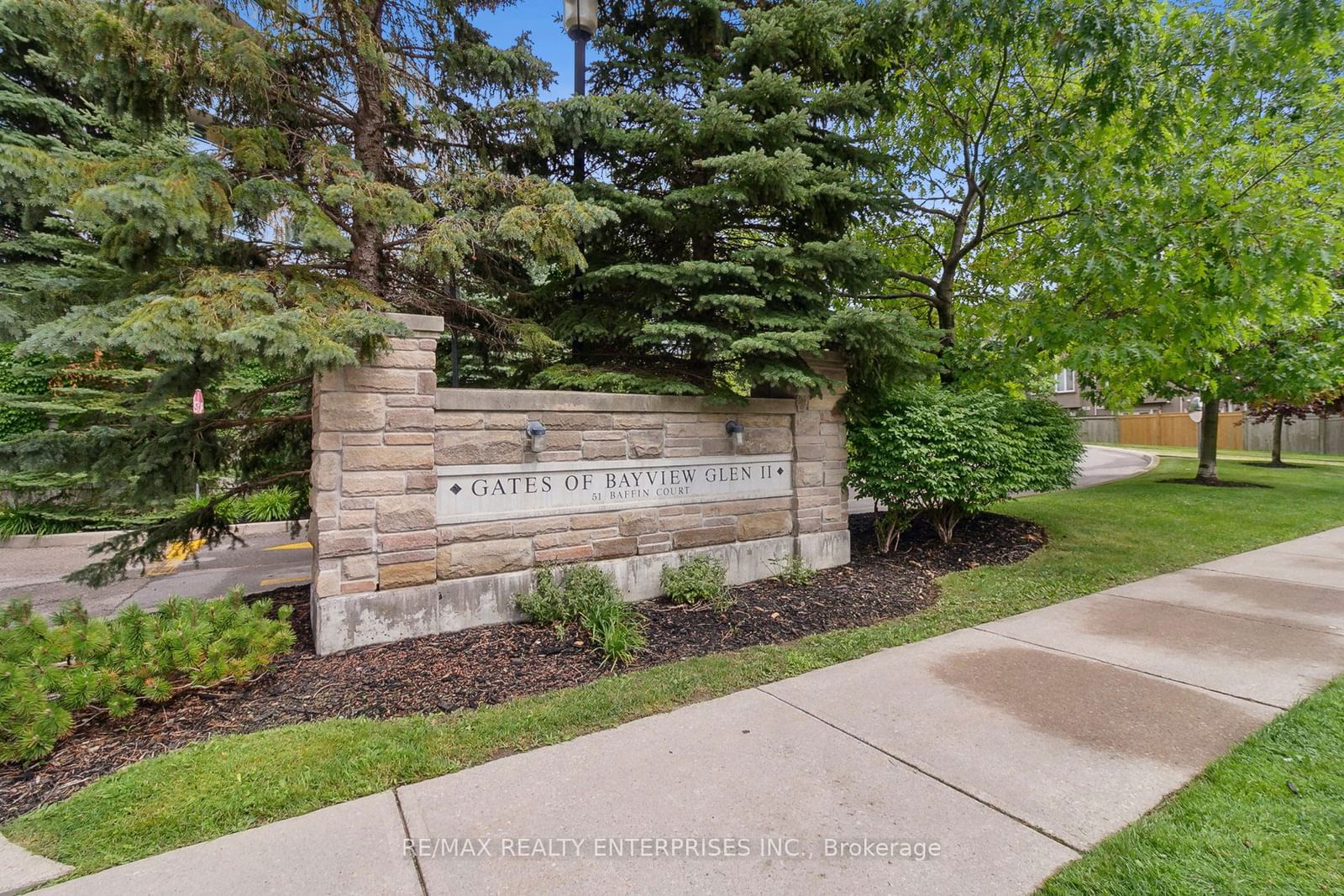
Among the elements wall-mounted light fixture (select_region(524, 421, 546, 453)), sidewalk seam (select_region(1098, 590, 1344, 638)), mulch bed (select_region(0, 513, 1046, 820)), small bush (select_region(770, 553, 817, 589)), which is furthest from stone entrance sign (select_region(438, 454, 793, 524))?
sidewalk seam (select_region(1098, 590, 1344, 638))

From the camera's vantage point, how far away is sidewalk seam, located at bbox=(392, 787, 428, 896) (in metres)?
1.96

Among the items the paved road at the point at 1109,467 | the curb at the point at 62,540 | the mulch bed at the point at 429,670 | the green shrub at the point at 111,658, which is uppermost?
the green shrub at the point at 111,658

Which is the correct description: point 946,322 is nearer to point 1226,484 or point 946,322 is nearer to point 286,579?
point 286,579

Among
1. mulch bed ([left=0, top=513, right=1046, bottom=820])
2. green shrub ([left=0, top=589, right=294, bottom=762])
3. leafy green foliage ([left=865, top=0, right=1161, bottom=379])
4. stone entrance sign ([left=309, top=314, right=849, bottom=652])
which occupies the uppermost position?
leafy green foliage ([left=865, top=0, right=1161, bottom=379])

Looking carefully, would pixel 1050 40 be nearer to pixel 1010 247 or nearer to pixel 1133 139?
pixel 1133 139

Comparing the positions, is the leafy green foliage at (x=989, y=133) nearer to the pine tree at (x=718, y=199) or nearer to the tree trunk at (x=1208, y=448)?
the pine tree at (x=718, y=199)

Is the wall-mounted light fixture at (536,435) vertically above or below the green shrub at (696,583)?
above

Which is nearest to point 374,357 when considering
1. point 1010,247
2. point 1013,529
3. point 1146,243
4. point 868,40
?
point 868,40

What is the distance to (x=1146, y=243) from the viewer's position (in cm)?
540

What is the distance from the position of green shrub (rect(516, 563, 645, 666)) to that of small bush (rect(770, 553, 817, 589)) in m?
1.63

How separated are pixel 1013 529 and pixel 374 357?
23.6 feet

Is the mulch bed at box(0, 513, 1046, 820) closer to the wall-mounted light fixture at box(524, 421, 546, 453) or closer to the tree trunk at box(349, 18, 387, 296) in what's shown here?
the wall-mounted light fixture at box(524, 421, 546, 453)

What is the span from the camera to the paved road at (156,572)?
609 centimetres

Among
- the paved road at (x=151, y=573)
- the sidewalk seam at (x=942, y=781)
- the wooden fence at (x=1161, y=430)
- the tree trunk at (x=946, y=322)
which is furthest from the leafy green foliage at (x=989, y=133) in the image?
the wooden fence at (x=1161, y=430)
